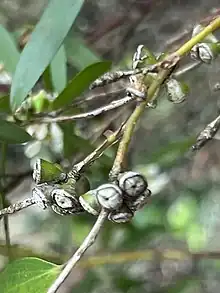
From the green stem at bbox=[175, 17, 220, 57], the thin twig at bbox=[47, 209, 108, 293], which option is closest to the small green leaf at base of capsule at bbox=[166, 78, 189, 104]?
the green stem at bbox=[175, 17, 220, 57]

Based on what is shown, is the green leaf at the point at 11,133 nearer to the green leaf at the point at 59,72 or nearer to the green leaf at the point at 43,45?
the green leaf at the point at 43,45

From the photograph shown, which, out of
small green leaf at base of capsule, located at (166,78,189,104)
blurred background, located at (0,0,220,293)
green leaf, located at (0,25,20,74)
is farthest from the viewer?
blurred background, located at (0,0,220,293)

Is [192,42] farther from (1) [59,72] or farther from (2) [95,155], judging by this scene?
(1) [59,72]

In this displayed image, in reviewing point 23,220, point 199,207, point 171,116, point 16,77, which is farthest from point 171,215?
point 16,77

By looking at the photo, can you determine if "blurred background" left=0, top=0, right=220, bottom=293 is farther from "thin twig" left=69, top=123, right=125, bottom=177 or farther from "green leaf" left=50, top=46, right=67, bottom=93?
"thin twig" left=69, top=123, right=125, bottom=177

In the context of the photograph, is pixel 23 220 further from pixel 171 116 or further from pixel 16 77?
pixel 16 77

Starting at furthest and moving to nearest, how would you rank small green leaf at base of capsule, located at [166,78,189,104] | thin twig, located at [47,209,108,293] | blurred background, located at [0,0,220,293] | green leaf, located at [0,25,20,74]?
blurred background, located at [0,0,220,293]
green leaf, located at [0,25,20,74]
small green leaf at base of capsule, located at [166,78,189,104]
thin twig, located at [47,209,108,293]
